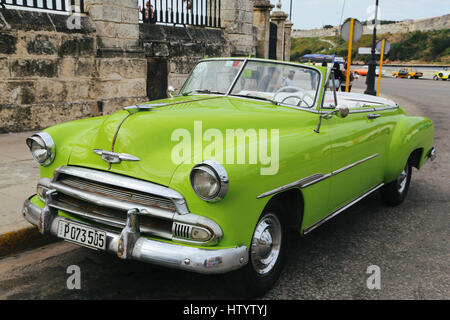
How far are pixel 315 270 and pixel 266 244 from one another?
72 centimetres

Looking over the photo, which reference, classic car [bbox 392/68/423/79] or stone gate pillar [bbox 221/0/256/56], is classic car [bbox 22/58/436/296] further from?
classic car [bbox 392/68/423/79]

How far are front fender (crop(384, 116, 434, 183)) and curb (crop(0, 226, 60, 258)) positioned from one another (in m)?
3.65

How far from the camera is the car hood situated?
3.01 metres

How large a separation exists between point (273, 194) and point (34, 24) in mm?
6951

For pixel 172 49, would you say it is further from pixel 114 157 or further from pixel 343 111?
pixel 114 157

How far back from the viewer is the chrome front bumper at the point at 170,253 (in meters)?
2.71

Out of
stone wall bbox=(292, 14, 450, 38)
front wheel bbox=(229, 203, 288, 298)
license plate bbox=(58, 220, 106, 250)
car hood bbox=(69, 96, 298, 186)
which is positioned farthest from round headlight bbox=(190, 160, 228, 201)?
stone wall bbox=(292, 14, 450, 38)

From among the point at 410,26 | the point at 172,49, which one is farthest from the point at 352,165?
the point at 410,26

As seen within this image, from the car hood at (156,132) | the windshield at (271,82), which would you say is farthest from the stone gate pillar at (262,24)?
the car hood at (156,132)

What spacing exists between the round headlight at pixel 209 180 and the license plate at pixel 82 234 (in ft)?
2.37

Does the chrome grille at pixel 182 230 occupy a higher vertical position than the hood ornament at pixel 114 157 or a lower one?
lower

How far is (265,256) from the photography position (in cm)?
325

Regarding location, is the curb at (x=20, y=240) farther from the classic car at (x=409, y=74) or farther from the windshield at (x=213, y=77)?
the classic car at (x=409, y=74)
